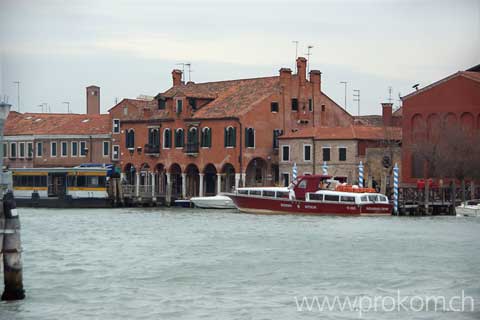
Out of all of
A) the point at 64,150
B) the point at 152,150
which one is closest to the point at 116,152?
the point at 64,150

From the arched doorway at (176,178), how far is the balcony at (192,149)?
1843 mm

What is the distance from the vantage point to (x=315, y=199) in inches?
2199

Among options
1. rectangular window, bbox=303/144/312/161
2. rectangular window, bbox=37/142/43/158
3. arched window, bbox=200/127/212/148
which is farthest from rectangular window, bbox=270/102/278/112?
rectangular window, bbox=37/142/43/158

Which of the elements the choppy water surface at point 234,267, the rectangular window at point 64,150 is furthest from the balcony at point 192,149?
the choppy water surface at point 234,267

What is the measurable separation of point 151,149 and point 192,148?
423 cm

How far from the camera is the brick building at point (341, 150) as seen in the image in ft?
211

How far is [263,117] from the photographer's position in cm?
6881

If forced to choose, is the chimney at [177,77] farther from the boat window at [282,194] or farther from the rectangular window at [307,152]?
the boat window at [282,194]

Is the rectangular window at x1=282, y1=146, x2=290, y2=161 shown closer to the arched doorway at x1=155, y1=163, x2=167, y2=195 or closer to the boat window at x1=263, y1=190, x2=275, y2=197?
the arched doorway at x1=155, y1=163, x2=167, y2=195

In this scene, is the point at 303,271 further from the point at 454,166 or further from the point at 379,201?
the point at 454,166

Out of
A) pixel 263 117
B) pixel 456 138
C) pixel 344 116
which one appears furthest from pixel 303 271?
pixel 344 116

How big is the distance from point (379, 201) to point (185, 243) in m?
18.7

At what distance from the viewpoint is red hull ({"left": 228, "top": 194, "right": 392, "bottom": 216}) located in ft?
178

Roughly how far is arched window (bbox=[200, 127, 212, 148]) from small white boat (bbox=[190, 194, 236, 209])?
6368 millimetres
